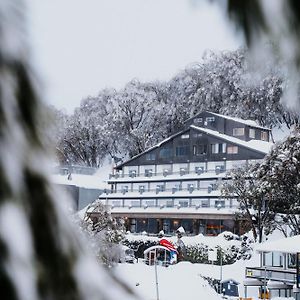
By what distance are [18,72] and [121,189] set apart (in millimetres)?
32436

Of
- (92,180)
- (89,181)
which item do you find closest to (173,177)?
(89,181)

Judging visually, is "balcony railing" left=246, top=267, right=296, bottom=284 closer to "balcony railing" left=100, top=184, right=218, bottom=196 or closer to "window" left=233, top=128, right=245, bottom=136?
"balcony railing" left=100, top=184, right=218, bottom=196

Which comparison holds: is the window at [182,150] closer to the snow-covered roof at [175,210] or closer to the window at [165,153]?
the window at [165,153]

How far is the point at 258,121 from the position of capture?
3212 cm

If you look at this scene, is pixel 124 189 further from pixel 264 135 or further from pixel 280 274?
pixel 280 274

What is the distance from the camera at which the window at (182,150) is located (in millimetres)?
32472

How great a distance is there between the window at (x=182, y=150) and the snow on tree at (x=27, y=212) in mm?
32129

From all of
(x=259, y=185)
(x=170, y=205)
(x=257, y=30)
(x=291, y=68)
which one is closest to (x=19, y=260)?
(x=257, y=30)

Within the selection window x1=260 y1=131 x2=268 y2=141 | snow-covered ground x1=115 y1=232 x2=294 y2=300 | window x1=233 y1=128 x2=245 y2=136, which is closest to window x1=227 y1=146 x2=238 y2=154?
window x1=233 y1=128 x2=245 y2=136

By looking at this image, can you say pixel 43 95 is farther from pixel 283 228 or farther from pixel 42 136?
pixel 283 228

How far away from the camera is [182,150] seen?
32781 millimetres

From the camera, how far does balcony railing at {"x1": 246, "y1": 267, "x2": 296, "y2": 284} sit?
14.3 m

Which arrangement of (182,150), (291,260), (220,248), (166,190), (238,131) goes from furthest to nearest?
1. (182,150)
2. (238,131)
3. (166,190)
4. (220,248)
5. (291,260)

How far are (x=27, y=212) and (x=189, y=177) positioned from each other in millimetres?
29885
